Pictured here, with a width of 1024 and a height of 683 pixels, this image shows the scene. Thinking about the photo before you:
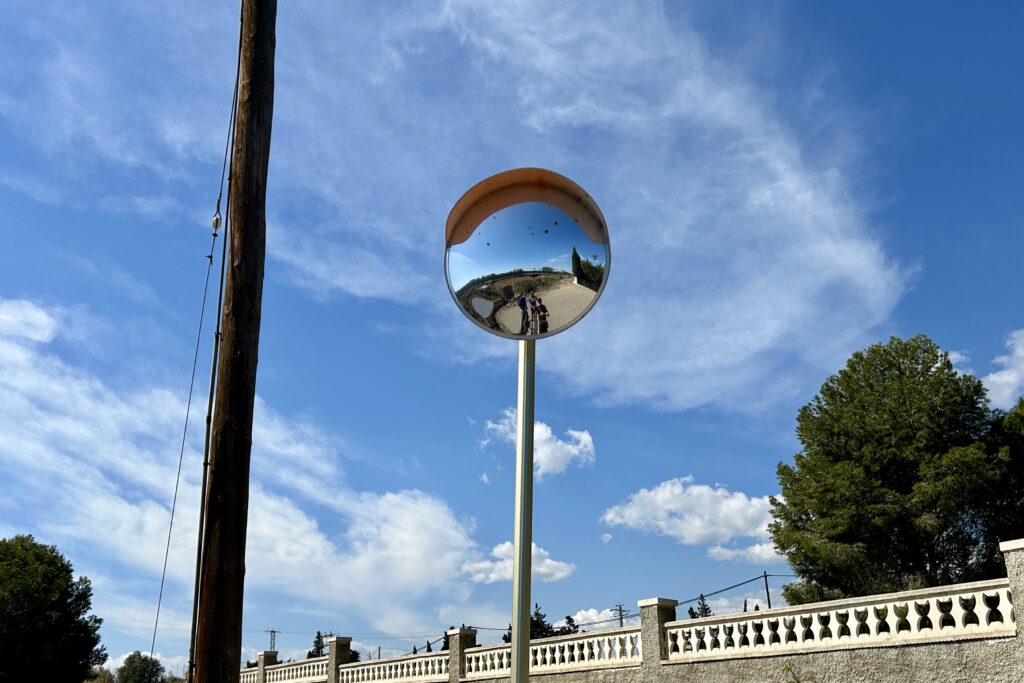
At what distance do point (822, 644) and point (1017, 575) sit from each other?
2.80m

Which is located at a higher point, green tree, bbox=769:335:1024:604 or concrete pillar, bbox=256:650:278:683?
green tree, bbox=769:335:1024:604

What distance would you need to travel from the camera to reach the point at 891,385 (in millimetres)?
27234

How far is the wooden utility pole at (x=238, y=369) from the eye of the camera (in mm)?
4883

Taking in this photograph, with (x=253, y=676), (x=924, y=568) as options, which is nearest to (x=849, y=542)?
(x=924, y=568)

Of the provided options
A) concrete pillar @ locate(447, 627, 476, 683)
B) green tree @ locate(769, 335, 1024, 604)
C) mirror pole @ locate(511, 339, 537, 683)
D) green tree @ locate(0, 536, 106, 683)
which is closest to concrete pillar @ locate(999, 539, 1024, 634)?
mirror pole @ locate(511, 339, 537, 683)

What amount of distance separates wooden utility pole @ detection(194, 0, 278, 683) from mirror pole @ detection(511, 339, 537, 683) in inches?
129

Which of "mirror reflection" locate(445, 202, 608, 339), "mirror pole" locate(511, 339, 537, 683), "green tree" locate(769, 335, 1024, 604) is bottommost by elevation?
"mirror pole" locate(511, 339, 537, 683)

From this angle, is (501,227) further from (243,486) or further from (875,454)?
(875,454)

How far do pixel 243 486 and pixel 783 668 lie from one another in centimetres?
987

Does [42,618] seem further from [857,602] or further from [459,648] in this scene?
[857,602]

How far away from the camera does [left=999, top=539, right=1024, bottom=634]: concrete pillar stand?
10375 mm

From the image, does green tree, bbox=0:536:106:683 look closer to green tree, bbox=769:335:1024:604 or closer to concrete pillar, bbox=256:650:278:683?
concrete pillar, bbox=256:650:278:683

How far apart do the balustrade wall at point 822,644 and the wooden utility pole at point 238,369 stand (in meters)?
5.00

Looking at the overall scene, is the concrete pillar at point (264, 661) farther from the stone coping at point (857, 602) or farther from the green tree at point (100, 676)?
the stone coping at point (857, 602)
